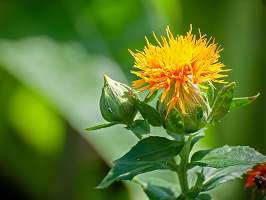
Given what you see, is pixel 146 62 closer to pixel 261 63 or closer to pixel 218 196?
pixel 218 196

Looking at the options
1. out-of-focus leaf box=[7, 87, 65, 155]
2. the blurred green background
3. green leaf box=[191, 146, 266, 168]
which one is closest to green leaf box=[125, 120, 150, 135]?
green leaf box=[191, 146, 266, 168]

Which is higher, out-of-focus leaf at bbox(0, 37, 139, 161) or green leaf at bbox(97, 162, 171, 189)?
out-of-focus leaf at bbox(0, 37, 139, 161)

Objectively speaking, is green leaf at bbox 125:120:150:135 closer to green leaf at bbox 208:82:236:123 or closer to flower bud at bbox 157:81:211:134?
flower bud at bbox 157:81:211:134

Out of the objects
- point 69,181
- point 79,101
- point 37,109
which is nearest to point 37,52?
point 37,109

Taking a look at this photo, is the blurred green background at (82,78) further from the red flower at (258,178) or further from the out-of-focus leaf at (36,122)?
the red flower at (258,178)

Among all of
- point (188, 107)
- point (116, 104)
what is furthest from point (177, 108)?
point (116, 104)

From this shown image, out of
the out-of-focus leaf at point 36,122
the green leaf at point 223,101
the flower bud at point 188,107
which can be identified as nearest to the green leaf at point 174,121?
the flower bud at point 188,107
